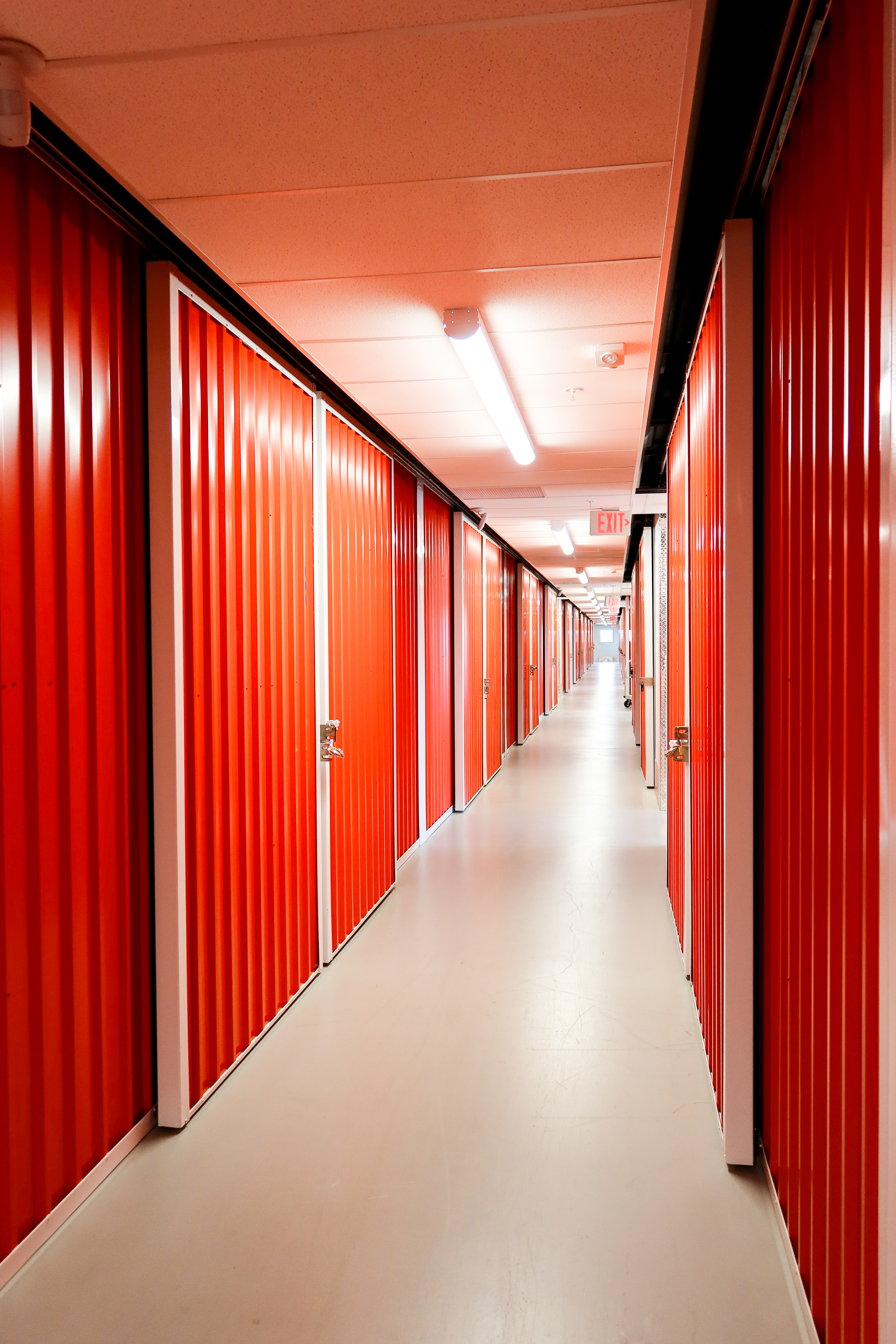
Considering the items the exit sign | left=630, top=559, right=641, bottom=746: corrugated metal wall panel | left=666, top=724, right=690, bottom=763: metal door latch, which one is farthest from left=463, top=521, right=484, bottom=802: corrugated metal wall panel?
left=666, top=724, right=690, bottom=763: metal door latch

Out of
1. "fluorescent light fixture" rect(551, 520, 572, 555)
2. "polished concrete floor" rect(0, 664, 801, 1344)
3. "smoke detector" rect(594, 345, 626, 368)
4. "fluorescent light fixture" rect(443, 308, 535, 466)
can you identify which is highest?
"fluorescent light fixture" rect(551, 520, 572, 555)

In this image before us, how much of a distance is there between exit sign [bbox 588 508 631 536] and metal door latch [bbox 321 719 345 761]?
4401 mm

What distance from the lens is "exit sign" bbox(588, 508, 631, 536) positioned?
7.85 metres

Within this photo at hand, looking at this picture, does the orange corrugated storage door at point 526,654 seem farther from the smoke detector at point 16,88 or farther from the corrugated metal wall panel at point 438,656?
the smoke detector at point 16,88

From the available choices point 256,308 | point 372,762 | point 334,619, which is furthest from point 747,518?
point 372,762

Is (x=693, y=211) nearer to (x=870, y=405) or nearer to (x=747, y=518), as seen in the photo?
(x=747, y=518)

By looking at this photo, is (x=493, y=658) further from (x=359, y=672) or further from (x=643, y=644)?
(x=359, y=672)

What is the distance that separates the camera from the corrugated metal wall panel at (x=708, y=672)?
2.81 metres

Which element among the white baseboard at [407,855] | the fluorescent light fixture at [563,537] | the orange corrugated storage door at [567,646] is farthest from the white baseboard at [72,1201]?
the orange corrugated storage door at [567,646]

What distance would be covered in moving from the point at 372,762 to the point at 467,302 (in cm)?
280

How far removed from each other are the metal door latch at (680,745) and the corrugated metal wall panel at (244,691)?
1856mm

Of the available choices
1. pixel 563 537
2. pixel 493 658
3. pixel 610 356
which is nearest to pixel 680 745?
pixel 610 356

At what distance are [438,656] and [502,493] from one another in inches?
65.4

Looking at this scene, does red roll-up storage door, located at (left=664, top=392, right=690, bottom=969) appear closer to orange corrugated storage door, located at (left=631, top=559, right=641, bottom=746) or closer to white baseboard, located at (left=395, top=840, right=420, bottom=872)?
white baseboard, located at (left=395, top=840, right=420, bottom=872)
